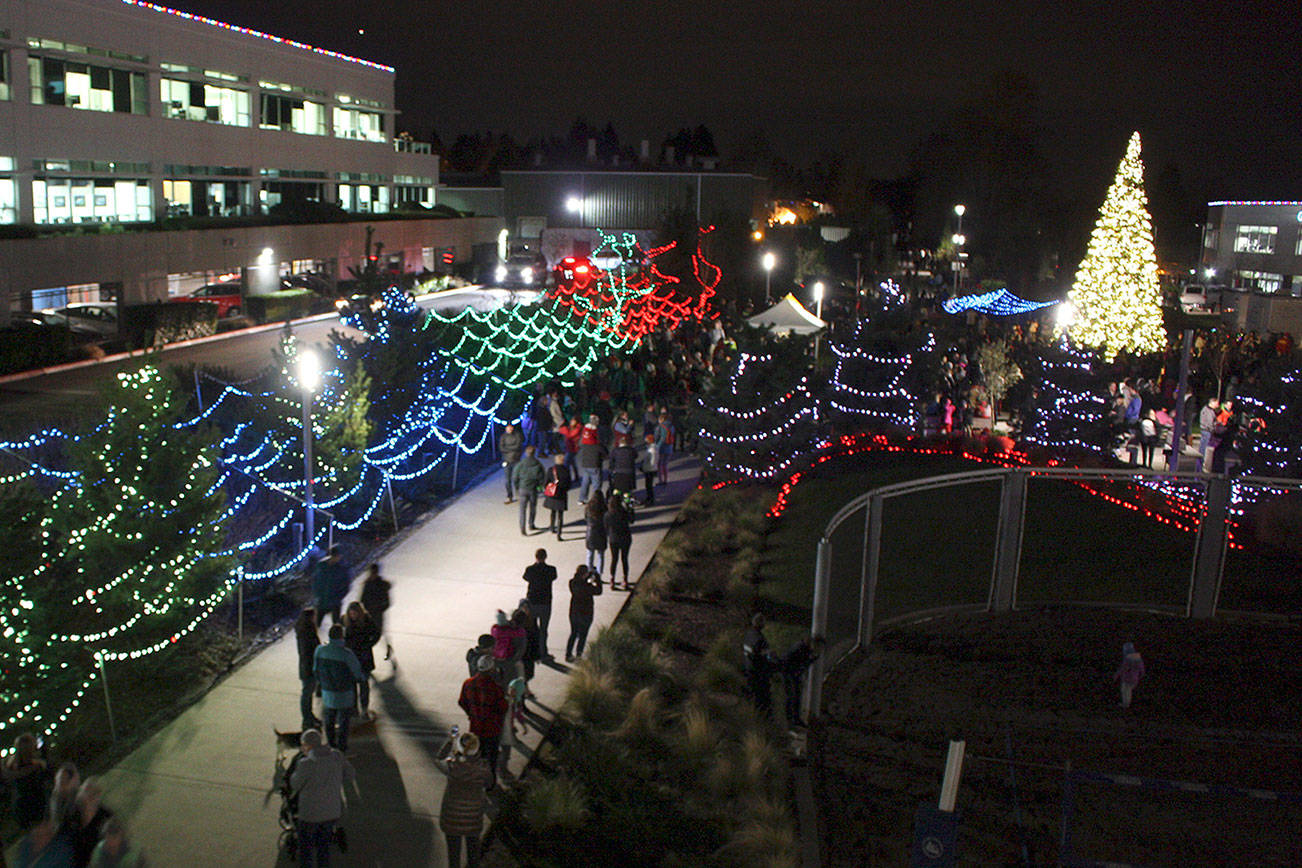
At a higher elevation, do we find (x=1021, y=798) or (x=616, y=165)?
(x=616, y=165)

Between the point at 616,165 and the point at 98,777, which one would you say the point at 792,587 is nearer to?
the point at 98,777

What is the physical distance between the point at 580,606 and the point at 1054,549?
822 centimetres

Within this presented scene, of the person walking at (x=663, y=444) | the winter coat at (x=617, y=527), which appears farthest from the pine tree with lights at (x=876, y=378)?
the winter coat at (x=617, y=527)

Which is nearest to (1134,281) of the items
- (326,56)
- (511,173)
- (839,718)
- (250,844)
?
(839,718)

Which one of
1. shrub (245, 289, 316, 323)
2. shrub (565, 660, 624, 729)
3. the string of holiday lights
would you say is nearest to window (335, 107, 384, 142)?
shrub (245, 289, 316, 323)

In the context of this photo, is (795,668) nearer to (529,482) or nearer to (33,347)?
(529,482)

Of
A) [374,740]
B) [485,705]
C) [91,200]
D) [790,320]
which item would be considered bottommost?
[374,740]

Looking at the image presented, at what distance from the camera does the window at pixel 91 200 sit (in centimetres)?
3462

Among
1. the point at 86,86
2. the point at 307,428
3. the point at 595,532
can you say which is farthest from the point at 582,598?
the point at 86,86

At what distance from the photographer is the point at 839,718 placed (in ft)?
32.2

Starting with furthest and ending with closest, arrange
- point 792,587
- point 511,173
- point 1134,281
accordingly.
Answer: point 511,173, point 1134,281, point 792,587

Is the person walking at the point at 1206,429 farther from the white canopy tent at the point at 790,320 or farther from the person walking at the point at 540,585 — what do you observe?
the person walking at the point at 540,585

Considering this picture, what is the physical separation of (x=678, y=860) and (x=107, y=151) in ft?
125

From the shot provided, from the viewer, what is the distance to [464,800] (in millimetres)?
6707
